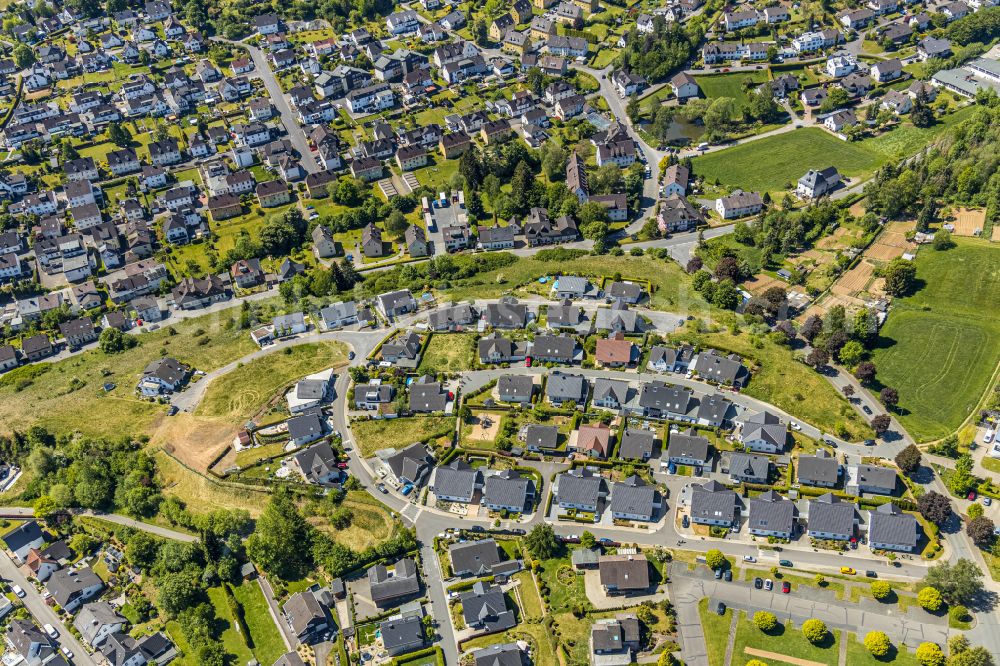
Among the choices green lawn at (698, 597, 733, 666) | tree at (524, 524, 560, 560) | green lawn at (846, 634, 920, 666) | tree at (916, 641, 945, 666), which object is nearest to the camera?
tree at (916, 641, 945, 666)

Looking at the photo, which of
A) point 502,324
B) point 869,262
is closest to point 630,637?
point 502,324

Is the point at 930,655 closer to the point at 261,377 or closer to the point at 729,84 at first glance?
the point at 261,377

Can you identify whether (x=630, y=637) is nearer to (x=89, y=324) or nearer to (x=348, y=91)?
(x=89, y=324)

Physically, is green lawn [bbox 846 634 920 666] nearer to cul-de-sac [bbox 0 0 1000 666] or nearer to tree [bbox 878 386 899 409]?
cul-de-sac [bbox 0 0 1000 666]

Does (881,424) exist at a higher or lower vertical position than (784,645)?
higher

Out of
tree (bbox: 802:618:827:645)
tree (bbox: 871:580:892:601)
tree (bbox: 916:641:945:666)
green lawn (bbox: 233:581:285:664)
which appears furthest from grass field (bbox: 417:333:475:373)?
tree (bbox: 916:641:945:666)

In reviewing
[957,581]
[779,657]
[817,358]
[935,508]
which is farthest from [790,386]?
[779,657]

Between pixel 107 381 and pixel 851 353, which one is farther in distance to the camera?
pixel 107 381

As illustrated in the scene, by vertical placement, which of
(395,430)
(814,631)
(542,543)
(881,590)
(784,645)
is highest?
(395,430)
